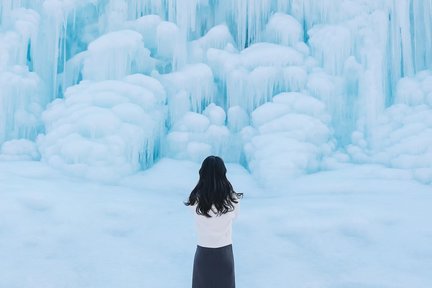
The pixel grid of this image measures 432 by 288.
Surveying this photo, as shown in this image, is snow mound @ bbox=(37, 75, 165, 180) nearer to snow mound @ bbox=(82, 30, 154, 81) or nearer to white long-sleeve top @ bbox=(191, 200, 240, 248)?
snow mound @ bbox=(82, 30, 154, 81)

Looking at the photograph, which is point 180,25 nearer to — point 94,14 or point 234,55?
point 234,55

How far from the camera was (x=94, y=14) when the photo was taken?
9.75 m

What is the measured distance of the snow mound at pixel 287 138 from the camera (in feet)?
24.1

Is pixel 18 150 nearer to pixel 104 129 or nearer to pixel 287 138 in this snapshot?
pixel 104 129

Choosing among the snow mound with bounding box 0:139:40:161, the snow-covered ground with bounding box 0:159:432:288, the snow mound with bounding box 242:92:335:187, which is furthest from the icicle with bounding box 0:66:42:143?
the snow mound with bounding box 242:92:335:187

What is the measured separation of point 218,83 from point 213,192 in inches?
261

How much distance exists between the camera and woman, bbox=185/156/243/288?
255 centimetres

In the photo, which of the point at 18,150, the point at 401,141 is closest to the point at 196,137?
the point at 18,150

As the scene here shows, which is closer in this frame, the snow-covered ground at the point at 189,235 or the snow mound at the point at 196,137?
the snow-covered ground at the point at 189,235

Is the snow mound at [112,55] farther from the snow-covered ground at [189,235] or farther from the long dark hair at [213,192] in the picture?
the long dark hair at [213,192]

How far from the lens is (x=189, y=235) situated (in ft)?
16.4

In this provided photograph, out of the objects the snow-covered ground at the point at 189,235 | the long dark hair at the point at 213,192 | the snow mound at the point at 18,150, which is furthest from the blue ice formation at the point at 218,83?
the long dark hair at the point at 213,192

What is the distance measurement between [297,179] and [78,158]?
3496 mm

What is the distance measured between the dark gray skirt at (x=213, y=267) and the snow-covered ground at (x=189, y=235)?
152 centimetres
